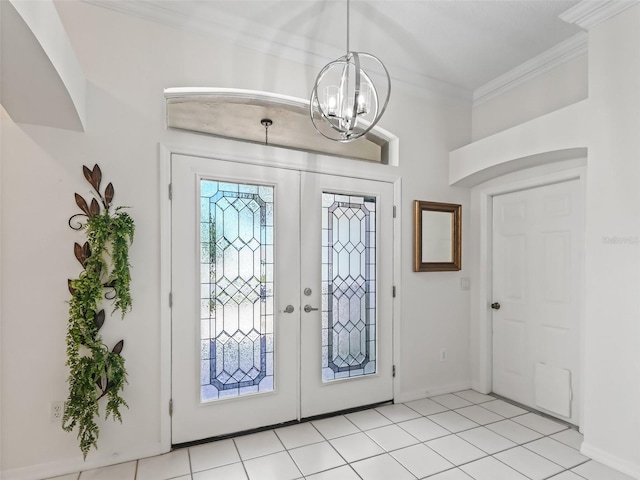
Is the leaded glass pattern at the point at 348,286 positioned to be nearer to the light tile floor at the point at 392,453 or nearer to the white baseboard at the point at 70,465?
the light tile floor at the point at 392,453

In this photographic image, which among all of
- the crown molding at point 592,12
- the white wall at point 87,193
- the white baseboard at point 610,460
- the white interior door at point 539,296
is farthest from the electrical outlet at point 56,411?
the crown molding at point 592,12

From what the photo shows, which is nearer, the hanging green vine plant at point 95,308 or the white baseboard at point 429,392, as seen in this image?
the hanging green vine plant at point 95,308

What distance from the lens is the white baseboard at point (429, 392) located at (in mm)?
3161

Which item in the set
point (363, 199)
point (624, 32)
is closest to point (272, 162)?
point (363, 199)

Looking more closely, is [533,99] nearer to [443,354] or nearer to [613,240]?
[613,240]

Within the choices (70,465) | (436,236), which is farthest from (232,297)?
(436,236)

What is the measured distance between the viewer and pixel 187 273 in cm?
240

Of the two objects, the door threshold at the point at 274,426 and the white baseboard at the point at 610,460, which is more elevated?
the white baseboard at the point at 610,460

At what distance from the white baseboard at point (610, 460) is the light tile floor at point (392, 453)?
37 millimetres

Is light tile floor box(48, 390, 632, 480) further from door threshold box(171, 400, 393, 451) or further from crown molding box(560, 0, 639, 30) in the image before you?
crown molding box(560, 0, 639, 30)

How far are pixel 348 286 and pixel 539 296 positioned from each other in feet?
5.44

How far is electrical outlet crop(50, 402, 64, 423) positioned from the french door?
61 cm

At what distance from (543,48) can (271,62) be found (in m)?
2.14

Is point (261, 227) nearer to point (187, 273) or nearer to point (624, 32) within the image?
point (187, 273)
